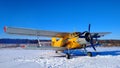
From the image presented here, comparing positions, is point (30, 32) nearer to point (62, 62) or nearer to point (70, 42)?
point (70, 42)

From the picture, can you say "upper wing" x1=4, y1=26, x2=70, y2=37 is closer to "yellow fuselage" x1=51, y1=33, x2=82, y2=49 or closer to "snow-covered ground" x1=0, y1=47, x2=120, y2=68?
"yellow fuselage" x1=51, y1=33, x2=82, y2=49

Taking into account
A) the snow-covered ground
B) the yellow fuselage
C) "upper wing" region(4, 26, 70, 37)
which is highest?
"upper wing" region(4, 26, 70, 37)

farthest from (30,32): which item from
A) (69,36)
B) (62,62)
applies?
(62,62)

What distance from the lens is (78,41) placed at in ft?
45.0

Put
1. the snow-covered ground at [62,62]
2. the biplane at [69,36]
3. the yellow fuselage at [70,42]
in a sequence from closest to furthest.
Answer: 1. the snow-covered ground at [62,62]
2. the biplane at [69,36]
3. the yellow fuselage at [70,42]

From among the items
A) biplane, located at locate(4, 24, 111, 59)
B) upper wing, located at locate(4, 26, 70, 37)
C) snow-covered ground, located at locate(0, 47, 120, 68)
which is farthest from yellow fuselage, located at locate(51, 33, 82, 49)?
snow-covered ground, located at locate(0, 47, 120, 68)

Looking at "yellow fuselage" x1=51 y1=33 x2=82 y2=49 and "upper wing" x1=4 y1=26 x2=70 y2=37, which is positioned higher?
"upper wing" x1=4 y1=26 x2=70 y2=37

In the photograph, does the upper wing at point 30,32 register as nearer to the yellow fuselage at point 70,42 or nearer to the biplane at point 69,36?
the biplane at point 69,36

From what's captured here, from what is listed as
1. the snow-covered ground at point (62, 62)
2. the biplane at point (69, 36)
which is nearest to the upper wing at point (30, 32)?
the biplane at point (69, 36)

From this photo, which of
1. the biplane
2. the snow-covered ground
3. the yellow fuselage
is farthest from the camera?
the yellow fuselage

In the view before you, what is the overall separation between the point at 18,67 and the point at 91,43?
7.06m

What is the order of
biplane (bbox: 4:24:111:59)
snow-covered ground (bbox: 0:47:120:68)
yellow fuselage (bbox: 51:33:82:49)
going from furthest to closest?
yellow fuselage (bbox: 51:33:82:49) → biplane (bbox: 4:24:111:59) → snow-covered ground (bbox: 0:47:120:68)

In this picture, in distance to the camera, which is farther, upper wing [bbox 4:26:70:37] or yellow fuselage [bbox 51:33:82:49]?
yellow fuselage [bbox 51:33:82:49]

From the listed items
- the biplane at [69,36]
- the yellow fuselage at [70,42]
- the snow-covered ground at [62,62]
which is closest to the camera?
the snow-covered ground at [62,62]
